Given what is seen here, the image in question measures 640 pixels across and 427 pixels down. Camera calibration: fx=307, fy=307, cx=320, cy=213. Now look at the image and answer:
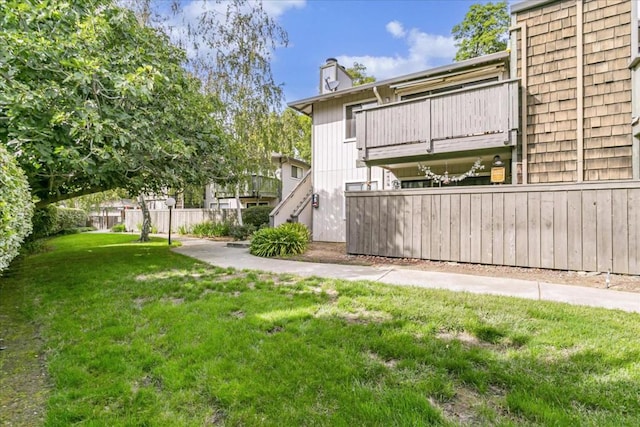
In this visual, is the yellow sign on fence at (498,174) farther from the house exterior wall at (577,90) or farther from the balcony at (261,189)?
the balcony at (261,189)

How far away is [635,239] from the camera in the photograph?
543cm

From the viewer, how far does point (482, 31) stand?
789 inches

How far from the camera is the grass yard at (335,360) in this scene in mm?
2145

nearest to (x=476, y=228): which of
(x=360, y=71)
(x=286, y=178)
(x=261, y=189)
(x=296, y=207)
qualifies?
(x=296, y=207)

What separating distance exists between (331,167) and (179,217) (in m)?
11.5

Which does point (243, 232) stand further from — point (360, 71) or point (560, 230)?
point (360, 71)

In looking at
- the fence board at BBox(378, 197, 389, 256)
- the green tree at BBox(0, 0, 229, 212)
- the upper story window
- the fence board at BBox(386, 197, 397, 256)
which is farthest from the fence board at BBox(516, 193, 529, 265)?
the green tree at BBox(0, 0, 229, 212)

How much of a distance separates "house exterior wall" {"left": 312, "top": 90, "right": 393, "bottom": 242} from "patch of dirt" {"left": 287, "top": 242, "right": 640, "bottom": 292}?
321 centimetres

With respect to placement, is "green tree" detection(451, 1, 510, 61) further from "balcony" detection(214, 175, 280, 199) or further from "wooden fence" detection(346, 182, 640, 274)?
"wooden fence" detection(346, 182, 640, 274)

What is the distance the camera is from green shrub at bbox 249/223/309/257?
8844 millimetres

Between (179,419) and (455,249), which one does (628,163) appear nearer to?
(455,249)

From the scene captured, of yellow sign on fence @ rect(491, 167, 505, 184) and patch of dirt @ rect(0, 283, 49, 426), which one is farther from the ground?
yellow sign on fence @ rect(491, 167, 505, 184)

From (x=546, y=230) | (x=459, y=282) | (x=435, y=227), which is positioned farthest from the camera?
(x=435, y=227)

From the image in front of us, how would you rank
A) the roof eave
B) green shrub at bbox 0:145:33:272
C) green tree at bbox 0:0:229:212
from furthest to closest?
the roof eave
green tree at bbox 0:0:229:212
green shrub at bbox 0:145:33:272
